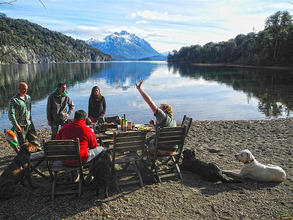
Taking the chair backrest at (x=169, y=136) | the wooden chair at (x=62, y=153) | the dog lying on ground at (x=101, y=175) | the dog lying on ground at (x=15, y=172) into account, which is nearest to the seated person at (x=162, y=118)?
the chair backrest at (x=169, y=136)

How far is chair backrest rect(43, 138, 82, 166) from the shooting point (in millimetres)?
4930

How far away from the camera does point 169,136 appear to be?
19.4 ft

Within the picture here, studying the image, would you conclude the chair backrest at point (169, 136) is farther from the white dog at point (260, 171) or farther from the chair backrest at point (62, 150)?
the chair backrest at point (62, 150)

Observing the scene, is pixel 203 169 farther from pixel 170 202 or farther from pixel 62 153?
pixel 62 153

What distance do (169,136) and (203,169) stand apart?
1.30 m

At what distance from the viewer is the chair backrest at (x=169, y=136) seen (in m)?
5.76

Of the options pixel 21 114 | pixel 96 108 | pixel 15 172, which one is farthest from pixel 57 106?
pixel 15 172

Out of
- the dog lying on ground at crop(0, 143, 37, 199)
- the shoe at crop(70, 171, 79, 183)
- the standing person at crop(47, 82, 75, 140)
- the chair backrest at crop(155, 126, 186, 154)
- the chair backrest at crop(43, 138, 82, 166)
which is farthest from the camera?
the standing person at crop(47, 82, 75, 140)

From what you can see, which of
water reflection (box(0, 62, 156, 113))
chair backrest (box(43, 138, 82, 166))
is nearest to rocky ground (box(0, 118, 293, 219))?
chair backrest (box(43, 138, 82, 166))

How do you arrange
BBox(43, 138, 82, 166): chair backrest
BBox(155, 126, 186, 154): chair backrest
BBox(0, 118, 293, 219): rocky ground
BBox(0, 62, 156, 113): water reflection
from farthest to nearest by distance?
BBox(0, 62, 156, 113): water reflection, BBox(155, 126, 186, 154): chair backrest, BBox(43, 138, 82, 166): chair backrest, BBox(0, 118, 293, 219): rocky ground

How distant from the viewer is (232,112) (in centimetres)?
2030

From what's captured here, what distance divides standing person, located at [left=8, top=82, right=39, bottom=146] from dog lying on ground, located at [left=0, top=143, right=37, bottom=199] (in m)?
1.80

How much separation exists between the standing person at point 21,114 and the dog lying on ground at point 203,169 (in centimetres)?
485

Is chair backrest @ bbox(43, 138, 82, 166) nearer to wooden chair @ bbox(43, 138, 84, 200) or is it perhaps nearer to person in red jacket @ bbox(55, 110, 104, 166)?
wooden chair @ bbox(43, 138, 84, 200)
